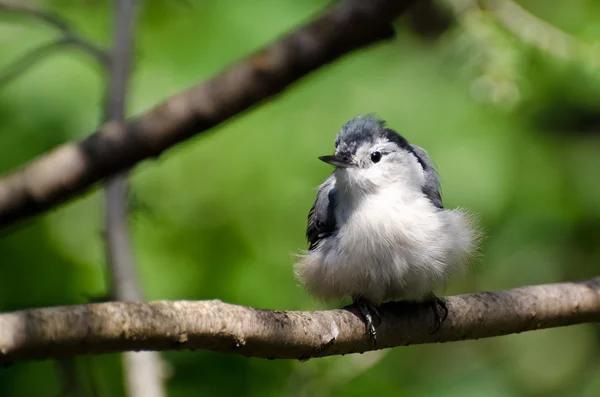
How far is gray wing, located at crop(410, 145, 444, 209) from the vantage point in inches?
102

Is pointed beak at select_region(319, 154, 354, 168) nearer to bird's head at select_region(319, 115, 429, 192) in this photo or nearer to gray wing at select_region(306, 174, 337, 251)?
bird's head at select_region(319, 115, 429, 192)

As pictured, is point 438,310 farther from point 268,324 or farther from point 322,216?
point 268,324

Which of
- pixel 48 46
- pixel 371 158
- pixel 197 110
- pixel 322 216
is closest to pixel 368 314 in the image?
pixel 322 216

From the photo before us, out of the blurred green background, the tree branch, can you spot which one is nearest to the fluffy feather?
the blurred green background

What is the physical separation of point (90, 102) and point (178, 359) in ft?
3.08

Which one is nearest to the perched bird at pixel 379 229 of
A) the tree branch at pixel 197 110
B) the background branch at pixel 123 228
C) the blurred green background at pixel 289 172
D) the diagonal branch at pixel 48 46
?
the blurred green background at pixel 289 172

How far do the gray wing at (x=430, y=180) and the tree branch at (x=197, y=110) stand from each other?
1.98ft

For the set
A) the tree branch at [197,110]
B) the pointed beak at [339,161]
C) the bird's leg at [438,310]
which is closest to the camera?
the tree branch at [197,110]

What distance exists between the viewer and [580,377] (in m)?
3.20

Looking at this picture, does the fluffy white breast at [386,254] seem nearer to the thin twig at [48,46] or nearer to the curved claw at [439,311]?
the curved claw at [439,311]

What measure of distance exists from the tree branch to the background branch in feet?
0.32

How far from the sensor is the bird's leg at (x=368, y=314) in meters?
2.11

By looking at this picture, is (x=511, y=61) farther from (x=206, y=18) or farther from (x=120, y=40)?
(x=120, y=40)

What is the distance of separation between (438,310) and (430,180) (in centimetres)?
51
